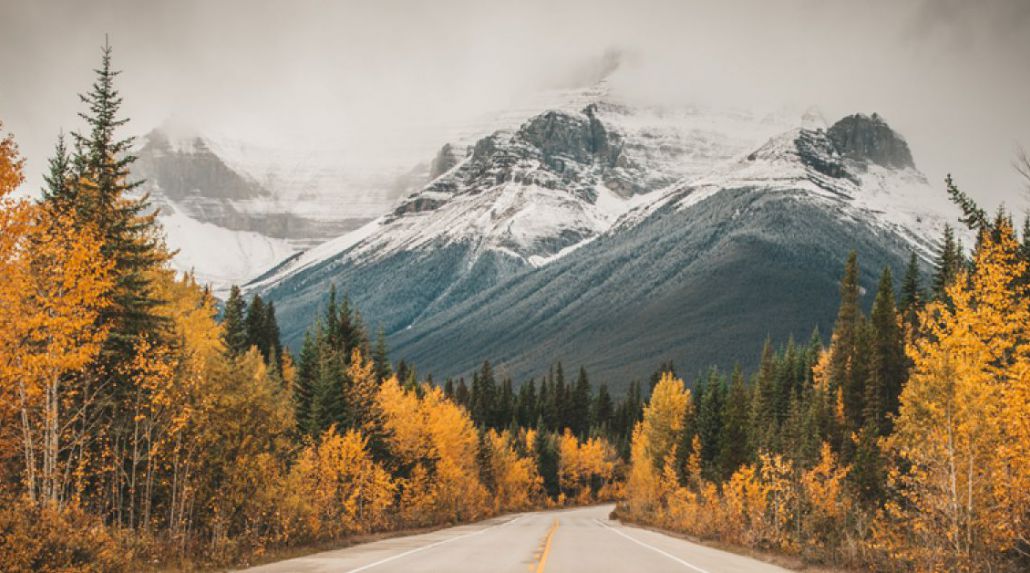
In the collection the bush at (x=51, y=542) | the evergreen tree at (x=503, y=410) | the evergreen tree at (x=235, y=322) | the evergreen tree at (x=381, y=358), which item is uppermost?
the evergreen tree at (x=235, y=322)

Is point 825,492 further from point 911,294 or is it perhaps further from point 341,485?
point 911,294

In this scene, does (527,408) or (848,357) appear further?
(527,408)

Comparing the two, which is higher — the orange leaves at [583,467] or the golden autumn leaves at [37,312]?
the golden autumn leaves at [37,312]

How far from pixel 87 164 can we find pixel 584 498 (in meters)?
94.6

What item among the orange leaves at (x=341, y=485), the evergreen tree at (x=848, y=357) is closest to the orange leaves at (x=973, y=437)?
the orange leaves at (x=341, y=485)

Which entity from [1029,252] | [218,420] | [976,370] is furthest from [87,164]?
[1029,252]

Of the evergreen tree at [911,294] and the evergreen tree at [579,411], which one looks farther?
the evergreen tree at [579,411]

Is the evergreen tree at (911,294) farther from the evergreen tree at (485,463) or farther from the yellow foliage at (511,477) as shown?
the yellow foliage at (511,477)

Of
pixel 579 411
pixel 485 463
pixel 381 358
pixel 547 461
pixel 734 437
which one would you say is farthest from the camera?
pixel 579 411

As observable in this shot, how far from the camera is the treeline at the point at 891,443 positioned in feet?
57.5

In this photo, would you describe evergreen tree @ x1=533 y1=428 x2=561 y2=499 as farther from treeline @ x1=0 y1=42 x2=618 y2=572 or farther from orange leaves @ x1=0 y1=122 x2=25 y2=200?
orange leaves @ x1=0 y1=122 x2=25 y2=200

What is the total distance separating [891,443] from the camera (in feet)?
83.8

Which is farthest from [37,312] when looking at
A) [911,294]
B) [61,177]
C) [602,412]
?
[602,412]

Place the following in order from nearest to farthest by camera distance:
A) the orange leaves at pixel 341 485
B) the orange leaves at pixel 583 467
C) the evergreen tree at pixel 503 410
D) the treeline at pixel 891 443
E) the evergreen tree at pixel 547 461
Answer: the treeline at pixel 891 443
the orange leaves at pixel 341 485
the evergreen tree at pixel 547 461
the orange leaves at pixel 583 467
the evergreen tree at pixel 503 410
